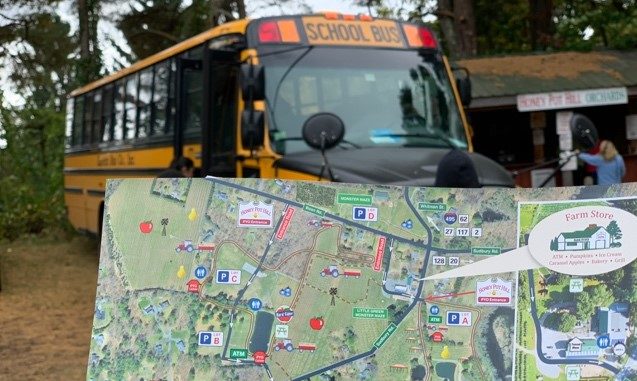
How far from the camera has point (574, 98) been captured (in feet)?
54.2

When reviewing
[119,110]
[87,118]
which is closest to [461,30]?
[87,118]

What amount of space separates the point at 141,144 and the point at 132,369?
8.66m

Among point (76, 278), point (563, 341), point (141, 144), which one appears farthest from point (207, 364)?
point (76, 278)

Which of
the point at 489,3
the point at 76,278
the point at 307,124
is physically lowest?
the point at 76,278

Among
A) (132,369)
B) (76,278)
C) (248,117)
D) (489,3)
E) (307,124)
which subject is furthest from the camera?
(489,3)

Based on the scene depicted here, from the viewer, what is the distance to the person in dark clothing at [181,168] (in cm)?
912

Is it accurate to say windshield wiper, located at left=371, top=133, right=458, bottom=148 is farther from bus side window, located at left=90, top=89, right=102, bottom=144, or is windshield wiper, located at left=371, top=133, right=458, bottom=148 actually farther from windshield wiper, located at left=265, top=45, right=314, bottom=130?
bus side window, located at left=90, top=89, right=102, bottom=144

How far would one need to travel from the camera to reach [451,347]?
4004mm

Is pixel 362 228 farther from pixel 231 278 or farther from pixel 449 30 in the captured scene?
pixel 449 30

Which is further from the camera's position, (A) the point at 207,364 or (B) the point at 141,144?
(B) the point at 141,144

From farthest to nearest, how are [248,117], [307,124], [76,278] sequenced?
[76,278] < [248,117] < [307,124]

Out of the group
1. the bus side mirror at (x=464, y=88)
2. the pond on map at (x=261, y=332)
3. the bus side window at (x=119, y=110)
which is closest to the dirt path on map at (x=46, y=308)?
the bus side window at (x=119, y=110)

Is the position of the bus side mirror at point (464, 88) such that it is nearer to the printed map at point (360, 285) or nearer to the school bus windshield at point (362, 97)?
the school bus windshield at point (362, 97)

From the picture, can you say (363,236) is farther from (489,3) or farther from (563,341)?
(489,3)
